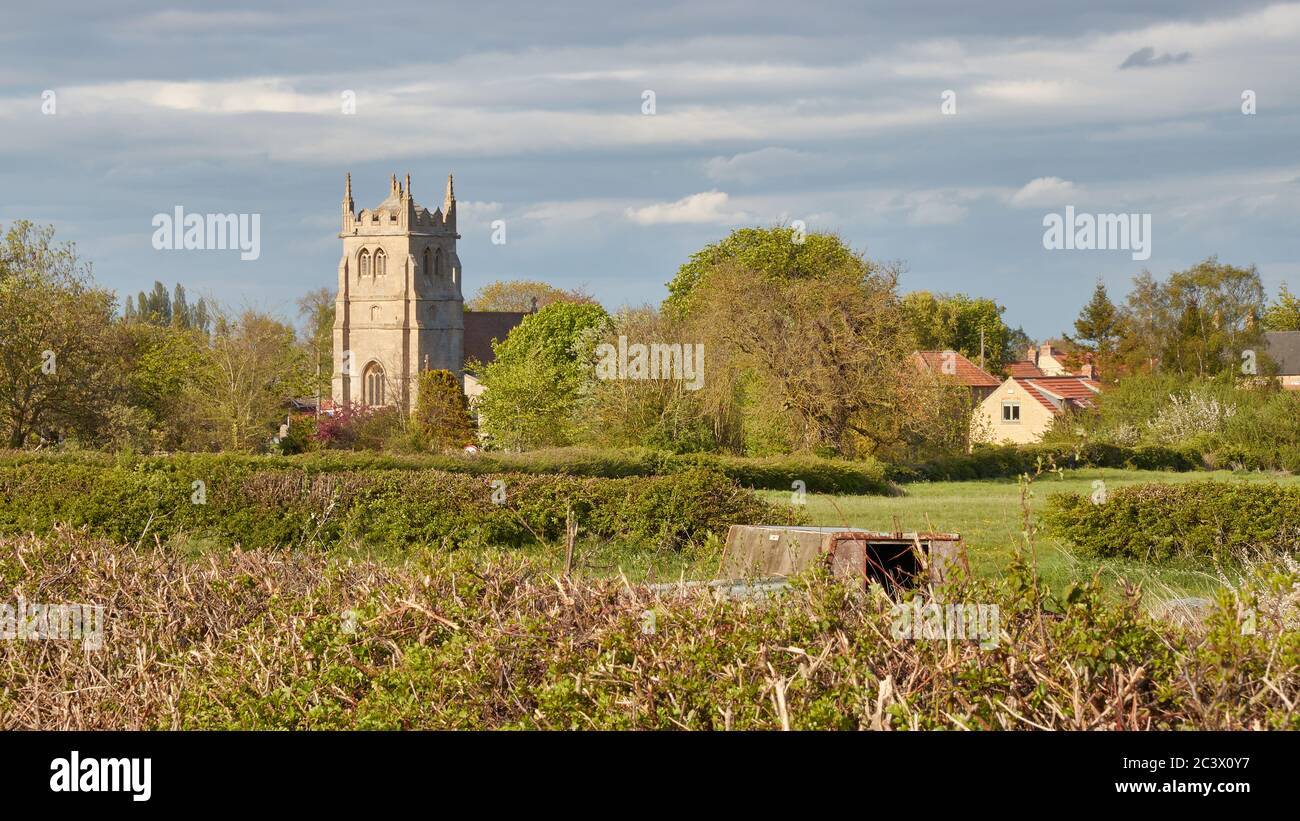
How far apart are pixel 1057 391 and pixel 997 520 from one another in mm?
54380

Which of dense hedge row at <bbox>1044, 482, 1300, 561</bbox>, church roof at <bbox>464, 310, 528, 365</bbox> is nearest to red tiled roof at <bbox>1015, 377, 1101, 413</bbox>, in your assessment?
church roof at <bbox>464, 310, 528, 365</bbox>

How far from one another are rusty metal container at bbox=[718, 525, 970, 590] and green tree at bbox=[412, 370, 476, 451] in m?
48.9

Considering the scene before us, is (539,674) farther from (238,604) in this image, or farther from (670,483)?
(670,483)

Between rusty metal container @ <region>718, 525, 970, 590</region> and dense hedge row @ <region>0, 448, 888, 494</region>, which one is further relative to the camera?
dense hedge row @ <region>0, 448, 888, 494</region>

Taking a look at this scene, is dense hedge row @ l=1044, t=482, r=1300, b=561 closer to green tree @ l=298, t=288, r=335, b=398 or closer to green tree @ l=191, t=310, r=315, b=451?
green tree @ l=191, t=310, r=315, b=451

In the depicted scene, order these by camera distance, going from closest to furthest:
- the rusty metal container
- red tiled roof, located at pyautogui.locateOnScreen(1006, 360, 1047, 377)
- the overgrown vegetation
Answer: the overgrown vegetation, the rusty metal container, red tiled roof, located at pyautogui.locateOnScreen(1006, 360, 1047, 377)

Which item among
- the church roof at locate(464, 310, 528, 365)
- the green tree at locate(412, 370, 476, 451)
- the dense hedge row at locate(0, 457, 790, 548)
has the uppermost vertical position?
the church roof at locate(464, 310, 528, 365)

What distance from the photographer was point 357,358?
100 metres

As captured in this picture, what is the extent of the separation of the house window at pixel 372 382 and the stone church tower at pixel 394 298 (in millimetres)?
78

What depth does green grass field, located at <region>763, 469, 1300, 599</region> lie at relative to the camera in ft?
45.0

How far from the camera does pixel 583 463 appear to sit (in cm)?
2838

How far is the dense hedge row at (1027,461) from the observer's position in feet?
133
